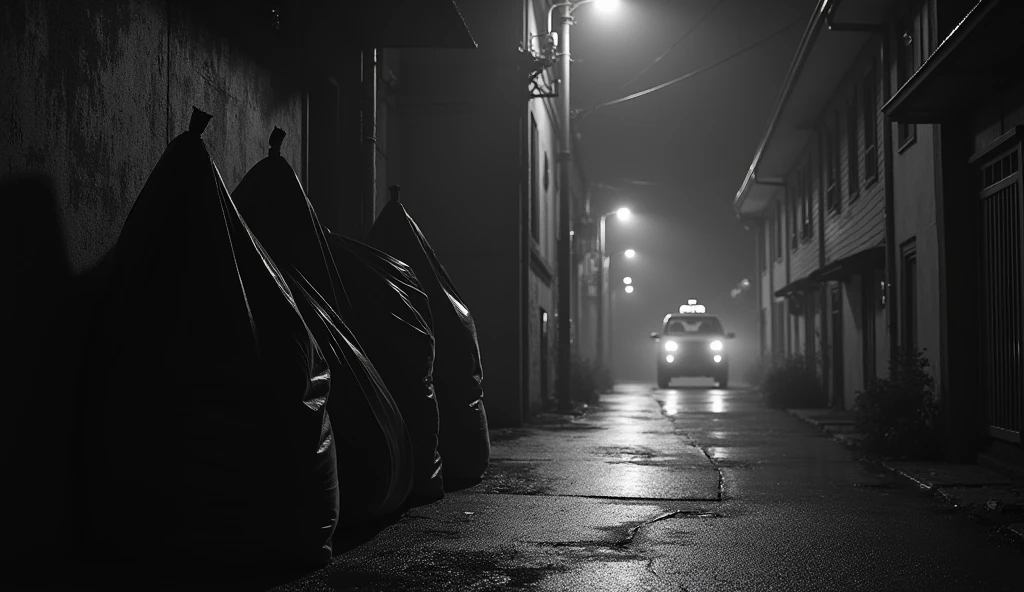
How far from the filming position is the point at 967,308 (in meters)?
9.12

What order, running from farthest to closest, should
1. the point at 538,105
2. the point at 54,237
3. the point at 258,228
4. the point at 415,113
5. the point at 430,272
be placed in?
the point at 538,105 < the point at 415,113 < the point at 430,272 < the point at 258,228 < the point at 54,237

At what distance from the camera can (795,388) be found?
18.0 metres

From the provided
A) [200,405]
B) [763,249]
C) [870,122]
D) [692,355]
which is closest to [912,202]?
[870,122]

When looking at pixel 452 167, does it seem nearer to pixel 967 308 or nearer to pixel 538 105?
pixel 538 105

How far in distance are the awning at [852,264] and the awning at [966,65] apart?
4.17 meters

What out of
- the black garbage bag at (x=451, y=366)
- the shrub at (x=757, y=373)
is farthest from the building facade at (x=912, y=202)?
the shrub at (x=757, y=373)

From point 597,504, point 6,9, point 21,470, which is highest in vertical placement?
point 6,9

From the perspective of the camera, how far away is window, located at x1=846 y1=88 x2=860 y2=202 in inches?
605

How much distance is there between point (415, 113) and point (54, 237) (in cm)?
940

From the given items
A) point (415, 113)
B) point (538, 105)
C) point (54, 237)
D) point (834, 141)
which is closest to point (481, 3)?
point (415, 113)

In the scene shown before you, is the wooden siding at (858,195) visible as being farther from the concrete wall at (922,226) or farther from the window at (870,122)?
the concrete wall at (922,226)

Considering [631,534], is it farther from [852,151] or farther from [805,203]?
[805,203]

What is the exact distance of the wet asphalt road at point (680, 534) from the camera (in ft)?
14.0

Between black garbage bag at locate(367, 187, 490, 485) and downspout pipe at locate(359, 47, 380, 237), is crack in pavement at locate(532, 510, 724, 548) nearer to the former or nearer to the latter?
black garbage bag at locate(367, 187, 490, 485)
